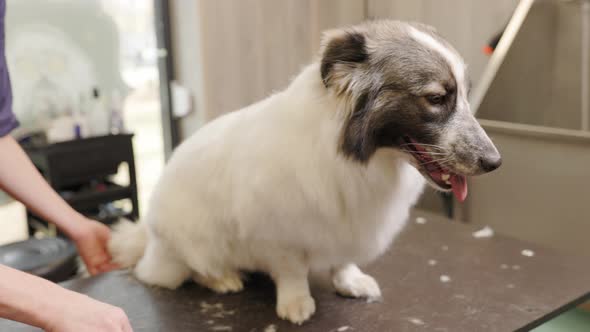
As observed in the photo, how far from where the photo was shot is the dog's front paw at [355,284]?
1.22 metres

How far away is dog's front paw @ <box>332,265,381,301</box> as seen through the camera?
1.22 m

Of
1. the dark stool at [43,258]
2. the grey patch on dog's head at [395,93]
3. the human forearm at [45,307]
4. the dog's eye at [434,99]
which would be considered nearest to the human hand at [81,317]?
the human forearm at [45,307]

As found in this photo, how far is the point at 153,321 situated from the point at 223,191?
0.98ft

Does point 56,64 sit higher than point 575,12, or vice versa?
point 575,12

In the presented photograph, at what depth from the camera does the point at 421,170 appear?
1.05 meters

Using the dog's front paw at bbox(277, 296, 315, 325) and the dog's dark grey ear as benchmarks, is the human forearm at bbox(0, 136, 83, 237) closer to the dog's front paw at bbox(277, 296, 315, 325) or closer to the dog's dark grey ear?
the dog's front paw at bbox(277, 296, 315, 325)

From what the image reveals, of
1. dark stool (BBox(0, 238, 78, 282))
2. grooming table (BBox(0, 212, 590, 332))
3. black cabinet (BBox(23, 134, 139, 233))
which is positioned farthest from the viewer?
black cabinet (BBox(23, 134, 139, 233))

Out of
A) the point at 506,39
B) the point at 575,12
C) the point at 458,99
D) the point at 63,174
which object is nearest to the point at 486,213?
the point at 506,39

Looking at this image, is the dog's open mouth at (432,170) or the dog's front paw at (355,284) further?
the dog's front paw at (355,284)

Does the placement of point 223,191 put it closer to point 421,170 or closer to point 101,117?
point 421,170

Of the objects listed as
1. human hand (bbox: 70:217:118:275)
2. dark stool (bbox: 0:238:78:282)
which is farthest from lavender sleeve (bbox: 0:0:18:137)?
dark stool (bbox: 0:238:78:282)

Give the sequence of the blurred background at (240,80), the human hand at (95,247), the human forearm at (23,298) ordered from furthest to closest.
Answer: the blurred background at (240,80)
the human hand at (95,247)
the human forearm at (23,298)

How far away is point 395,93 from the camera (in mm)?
1019

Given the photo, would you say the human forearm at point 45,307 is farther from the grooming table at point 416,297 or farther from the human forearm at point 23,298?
the grooming table at point 416,297
